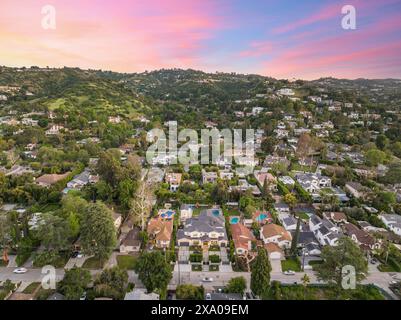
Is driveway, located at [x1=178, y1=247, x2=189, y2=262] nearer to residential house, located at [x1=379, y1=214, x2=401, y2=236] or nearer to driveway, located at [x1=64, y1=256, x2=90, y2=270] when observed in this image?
driveway, located at [x1=64, y1=256, x2=90, y2=270]

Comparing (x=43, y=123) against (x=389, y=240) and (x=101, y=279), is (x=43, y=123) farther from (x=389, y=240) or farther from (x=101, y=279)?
(x=389, y=240)

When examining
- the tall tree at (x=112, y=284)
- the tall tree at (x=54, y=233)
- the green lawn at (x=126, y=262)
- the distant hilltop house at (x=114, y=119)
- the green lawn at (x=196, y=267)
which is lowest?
the green lawn at (x=196, y=267)

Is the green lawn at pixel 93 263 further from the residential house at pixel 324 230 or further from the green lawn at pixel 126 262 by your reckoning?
the residential house at pixel 324 230

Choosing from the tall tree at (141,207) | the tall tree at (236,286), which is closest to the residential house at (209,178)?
the tall tree at (141,207)

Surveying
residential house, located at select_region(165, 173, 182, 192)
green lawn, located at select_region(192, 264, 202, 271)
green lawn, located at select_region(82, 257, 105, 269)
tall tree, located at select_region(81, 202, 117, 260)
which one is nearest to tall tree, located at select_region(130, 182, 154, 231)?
tall tree, located at select_region(81, 202, 117, 260)

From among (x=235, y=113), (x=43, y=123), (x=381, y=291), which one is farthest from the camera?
(x=235, y=113)

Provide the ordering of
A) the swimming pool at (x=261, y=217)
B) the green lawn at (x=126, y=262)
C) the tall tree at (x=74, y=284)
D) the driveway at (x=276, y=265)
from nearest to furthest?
the tall tree at (x=74, y=284)
the driveway at (x=276, y=265)
the green lawn at (x=126, y=262)
the swimming pool at (x=261, y=217)
